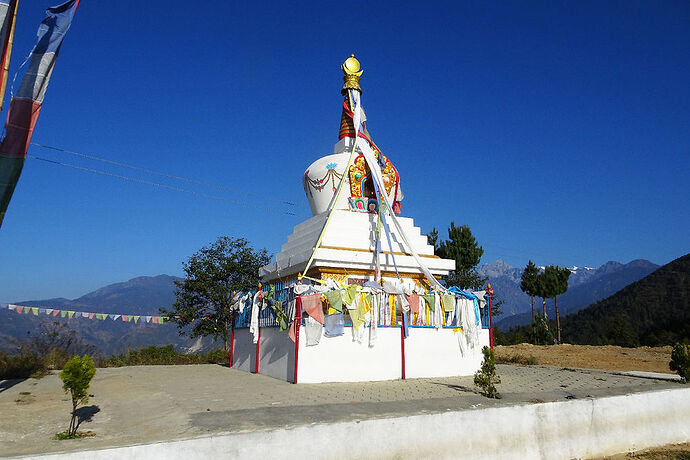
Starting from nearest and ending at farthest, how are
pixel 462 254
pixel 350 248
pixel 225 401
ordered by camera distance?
pixel 225 401 → pixel 350 248 → pixel 462 254

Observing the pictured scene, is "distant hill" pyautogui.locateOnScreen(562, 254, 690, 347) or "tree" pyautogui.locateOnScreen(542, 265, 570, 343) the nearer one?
"tree" pyautogui.locateOnScreen(542, 265, 570, 343)

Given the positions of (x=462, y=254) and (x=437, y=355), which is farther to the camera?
(x=462, y=254)

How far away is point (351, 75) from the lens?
56.6ft

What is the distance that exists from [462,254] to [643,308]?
3639cm

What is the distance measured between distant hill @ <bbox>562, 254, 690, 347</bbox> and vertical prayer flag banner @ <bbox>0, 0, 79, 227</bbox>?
1714 inches

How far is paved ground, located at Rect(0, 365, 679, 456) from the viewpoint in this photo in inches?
248

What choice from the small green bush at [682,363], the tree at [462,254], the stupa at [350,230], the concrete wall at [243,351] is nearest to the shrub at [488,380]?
the stupa at [350,230]

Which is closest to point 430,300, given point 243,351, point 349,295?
point 349,295

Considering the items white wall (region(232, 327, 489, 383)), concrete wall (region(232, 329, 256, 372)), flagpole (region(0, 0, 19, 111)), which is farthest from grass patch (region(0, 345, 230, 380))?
flagpole (region(0, 0, 19, 111))

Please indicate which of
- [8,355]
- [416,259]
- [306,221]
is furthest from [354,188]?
[8,355]

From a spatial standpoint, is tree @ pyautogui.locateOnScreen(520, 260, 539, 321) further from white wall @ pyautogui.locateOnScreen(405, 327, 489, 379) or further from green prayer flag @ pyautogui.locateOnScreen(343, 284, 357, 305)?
green prayer flag @ pyautogui.locateOnScreen(343, 284, 357, 305)

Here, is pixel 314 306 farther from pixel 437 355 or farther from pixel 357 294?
pixel 437 355

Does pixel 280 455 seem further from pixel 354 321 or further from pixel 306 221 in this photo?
pixel 306 221

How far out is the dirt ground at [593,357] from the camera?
1633cm
